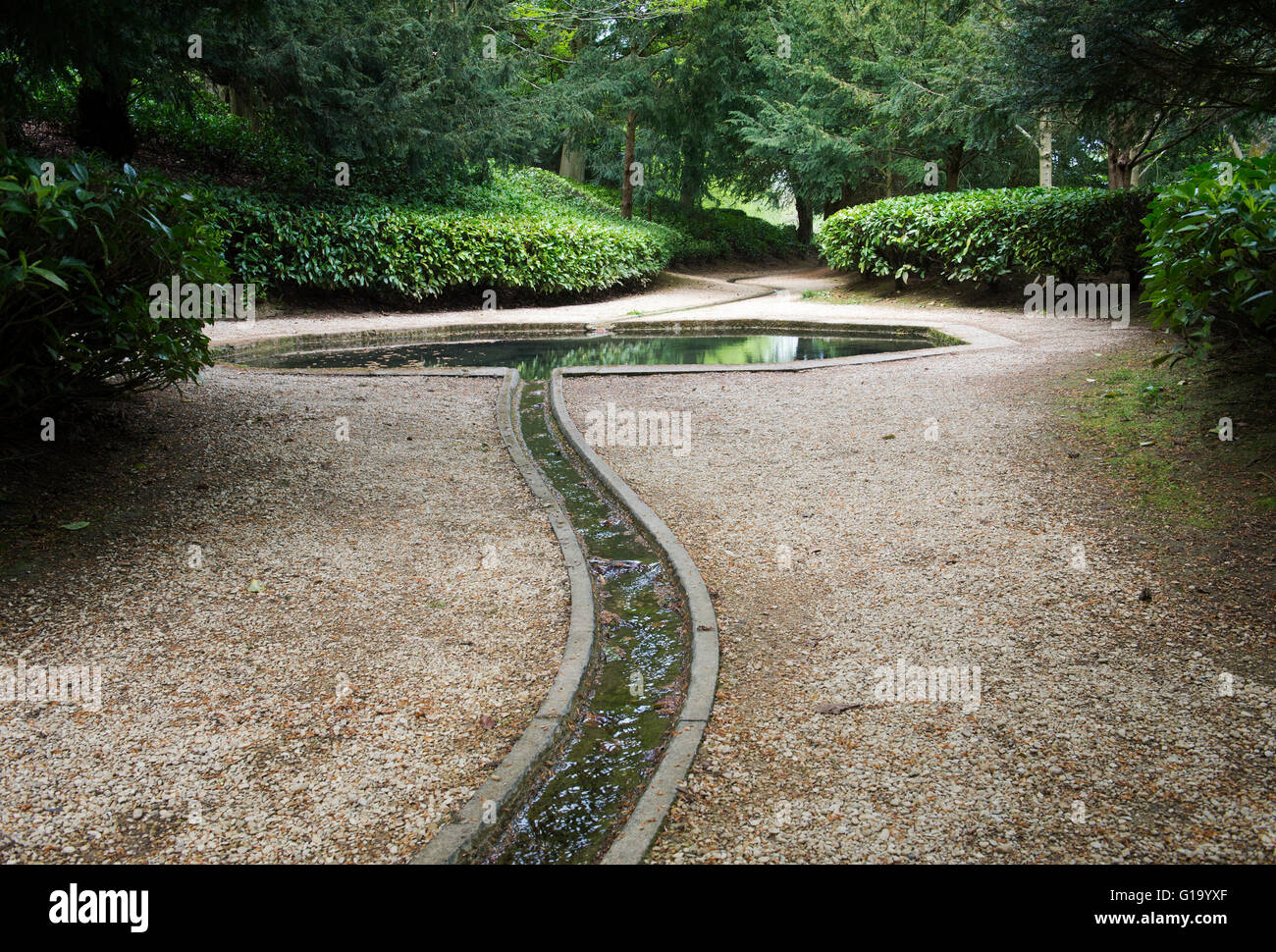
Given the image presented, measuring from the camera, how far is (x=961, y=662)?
317cm

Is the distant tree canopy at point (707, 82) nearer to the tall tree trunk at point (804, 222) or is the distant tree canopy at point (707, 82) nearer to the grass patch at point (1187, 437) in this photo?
the tall tree trunk at point (804, 222)

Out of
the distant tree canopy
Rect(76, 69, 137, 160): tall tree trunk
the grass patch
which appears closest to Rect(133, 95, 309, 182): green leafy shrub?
the distant tree canopy

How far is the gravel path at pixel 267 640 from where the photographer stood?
239 centimetres

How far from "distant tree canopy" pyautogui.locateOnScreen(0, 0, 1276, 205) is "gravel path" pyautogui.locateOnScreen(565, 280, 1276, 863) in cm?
464

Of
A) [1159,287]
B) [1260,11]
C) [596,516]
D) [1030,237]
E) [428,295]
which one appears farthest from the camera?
[428,295]

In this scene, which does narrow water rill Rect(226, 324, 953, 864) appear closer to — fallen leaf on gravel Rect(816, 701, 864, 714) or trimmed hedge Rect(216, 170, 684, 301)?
fallen leaf on gravel Rect(816, 701, 864, 714)

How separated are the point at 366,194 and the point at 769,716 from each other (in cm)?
1489

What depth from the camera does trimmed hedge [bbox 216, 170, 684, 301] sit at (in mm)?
→ 12930

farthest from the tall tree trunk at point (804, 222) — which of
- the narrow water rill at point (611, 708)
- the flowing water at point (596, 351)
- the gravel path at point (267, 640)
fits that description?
the narrow water rill at point (611, 708)

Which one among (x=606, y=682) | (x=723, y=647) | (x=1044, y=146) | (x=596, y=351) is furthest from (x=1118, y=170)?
(x=606, y=682)

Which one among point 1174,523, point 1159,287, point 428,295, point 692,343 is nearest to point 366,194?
point 428,295

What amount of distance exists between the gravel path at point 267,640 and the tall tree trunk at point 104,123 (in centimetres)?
1014

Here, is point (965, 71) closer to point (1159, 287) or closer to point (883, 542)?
point (1159, 287)

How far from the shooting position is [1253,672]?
9.87 ft
